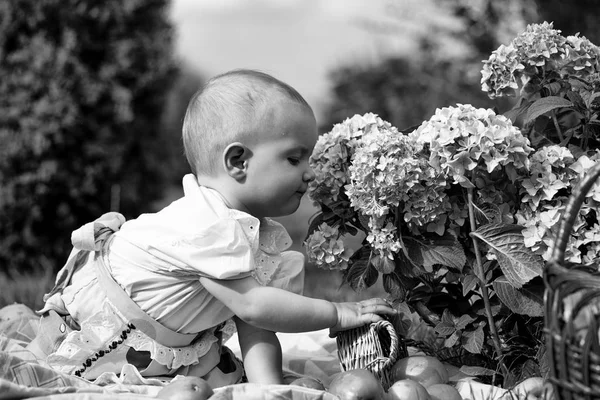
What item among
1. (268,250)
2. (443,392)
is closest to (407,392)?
(443,392)

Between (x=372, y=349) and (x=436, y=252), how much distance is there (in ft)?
1.30

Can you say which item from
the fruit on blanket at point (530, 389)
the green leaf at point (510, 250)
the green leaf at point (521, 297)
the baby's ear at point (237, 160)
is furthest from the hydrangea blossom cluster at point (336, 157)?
the fruit on blanket at point (530, 389)

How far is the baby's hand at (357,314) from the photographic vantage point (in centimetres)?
237

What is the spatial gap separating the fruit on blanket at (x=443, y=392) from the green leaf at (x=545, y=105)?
91 centimetres

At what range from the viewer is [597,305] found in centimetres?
163

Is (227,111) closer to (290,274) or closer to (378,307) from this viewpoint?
(290,274)

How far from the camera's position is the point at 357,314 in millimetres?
2395

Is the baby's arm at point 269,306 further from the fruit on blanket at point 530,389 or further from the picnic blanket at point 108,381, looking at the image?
the fruit on blanket at point 530,389

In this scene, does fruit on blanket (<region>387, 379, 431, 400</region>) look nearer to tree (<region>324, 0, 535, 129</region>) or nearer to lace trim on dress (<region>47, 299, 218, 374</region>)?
lace trim on dress (<region>47, 299, 218, 374</region>)

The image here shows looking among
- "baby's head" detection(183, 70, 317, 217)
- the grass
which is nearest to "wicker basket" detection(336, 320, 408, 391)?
"baby's head" detection(183, 70, 317, 217)

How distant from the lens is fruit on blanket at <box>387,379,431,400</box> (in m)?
2.12

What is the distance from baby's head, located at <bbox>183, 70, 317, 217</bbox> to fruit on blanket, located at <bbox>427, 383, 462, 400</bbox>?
30.1 inches

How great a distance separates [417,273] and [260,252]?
1.86 ft

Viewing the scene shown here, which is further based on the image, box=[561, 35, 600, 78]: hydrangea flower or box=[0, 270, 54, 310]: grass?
box=[0, 270, 54, 310]: grass
